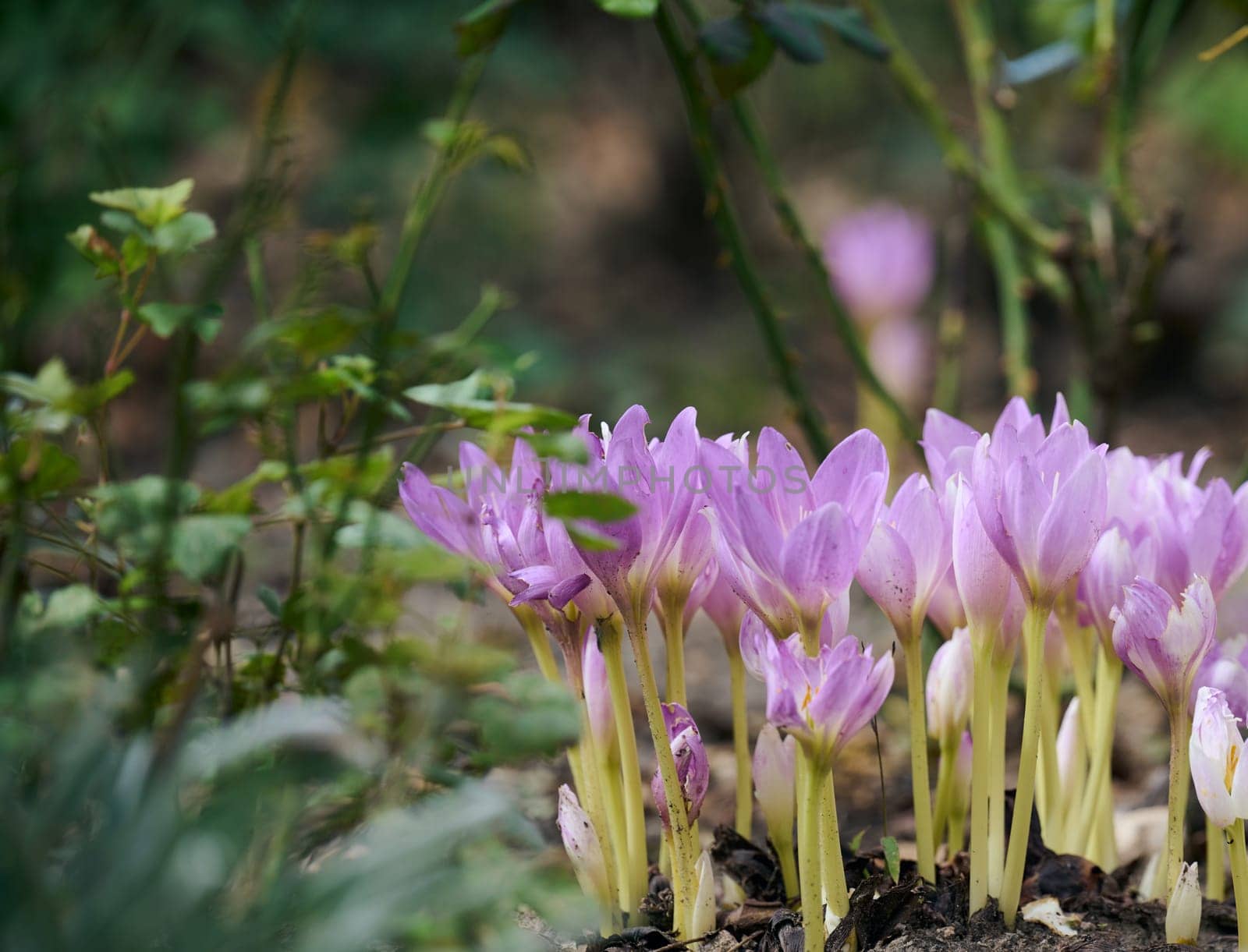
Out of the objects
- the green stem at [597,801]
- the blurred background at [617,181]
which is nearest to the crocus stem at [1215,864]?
the green stem at [597,801]

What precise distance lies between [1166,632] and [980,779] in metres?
0.14

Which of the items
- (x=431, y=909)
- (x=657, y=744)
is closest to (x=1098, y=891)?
(x=657, y=744)

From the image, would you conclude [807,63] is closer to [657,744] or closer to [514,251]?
[657,744]

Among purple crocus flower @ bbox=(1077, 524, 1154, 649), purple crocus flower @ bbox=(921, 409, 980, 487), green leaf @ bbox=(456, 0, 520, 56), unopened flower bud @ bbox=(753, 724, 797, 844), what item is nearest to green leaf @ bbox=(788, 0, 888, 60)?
green leaf @ bbox=(456, 0, 520, 56)

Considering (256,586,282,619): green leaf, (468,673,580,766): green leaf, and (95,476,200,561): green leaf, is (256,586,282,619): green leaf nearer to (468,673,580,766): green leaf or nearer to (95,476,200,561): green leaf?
(95,476,200,561): green leaf

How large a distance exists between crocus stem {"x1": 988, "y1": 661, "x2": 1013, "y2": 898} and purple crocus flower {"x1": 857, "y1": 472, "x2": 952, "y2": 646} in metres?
0.07

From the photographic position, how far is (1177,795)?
745 millimetres

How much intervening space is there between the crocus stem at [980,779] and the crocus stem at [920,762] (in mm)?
31

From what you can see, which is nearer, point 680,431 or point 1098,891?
point 680,431

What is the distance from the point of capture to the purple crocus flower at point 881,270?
2600mm

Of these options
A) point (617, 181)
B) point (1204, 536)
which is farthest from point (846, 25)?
point (617, 181)

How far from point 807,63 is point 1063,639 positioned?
51 cm

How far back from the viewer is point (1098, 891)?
835 millimetres

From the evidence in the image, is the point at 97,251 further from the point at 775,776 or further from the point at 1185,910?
the point at 1185,910
